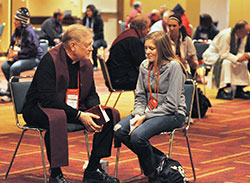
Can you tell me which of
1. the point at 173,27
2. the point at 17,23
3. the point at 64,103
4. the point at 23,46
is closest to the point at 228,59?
the point at 173,27

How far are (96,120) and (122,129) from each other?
0.68ft

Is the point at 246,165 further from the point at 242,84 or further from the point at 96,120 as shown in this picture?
the point at 242,84

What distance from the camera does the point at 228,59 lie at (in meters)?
8.24

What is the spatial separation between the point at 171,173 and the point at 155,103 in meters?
0.52

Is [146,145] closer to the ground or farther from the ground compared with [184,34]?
closer to the ground

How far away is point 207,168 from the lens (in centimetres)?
449

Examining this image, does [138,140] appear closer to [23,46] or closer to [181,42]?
[181,42]

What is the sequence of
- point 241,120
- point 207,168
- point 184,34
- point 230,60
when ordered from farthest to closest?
point 230,60 → point 241,120 → point 184,34 → point 207,168

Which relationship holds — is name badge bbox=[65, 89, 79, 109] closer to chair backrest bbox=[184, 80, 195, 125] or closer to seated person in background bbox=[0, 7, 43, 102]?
chair backrest bbox=[184, 80, 195, 125]

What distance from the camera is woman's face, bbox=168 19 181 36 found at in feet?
19.7

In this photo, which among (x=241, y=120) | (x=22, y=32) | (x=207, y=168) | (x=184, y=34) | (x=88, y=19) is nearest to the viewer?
(x=207, y=168)

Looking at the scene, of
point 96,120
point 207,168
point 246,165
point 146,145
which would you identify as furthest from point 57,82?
point 246,165

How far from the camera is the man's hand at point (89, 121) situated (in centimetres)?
377

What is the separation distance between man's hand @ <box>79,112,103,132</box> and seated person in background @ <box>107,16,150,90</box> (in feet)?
7.61
